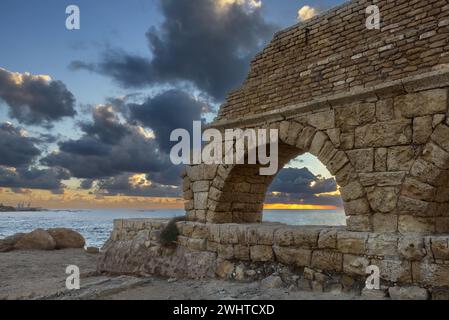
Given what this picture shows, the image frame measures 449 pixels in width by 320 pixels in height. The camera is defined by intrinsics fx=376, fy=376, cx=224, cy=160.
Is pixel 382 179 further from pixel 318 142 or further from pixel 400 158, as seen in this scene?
pixel 318 142

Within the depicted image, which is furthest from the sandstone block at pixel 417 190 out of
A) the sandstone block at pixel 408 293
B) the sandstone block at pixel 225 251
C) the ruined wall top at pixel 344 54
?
the sandstone block at pixel 225 251

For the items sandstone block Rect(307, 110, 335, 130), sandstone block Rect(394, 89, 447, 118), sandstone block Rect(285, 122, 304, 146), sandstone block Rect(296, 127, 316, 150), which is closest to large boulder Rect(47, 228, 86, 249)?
sandstone block Rect(285, 122, 304, 146)

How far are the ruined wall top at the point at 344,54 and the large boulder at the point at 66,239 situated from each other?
965 cm

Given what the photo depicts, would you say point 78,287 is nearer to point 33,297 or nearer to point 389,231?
point 33,297

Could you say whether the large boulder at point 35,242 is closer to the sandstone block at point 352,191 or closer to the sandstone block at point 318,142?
the sandstone block at point 318,142

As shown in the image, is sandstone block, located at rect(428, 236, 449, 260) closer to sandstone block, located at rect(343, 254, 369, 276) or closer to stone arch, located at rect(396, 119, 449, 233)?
stone arch, located at rect(396, 119, 449, 233)

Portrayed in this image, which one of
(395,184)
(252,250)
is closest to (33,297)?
(252,250)

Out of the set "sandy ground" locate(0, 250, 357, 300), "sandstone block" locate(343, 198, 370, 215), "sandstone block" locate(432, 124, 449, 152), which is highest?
"sandstone block" locate(432, 124, 449, 152)

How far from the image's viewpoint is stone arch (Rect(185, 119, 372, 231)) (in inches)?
196

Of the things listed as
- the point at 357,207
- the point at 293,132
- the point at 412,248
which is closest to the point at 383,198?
the point at 357,207

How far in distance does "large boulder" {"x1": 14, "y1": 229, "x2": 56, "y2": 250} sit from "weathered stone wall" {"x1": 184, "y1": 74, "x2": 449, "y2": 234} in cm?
1133

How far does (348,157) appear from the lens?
5074 mm

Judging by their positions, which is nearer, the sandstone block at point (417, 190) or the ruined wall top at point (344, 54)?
the sandstone block at point (417, 190)

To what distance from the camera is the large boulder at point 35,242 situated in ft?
44.8
